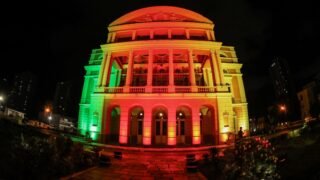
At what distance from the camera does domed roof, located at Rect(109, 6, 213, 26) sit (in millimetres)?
35000

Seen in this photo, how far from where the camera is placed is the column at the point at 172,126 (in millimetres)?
29375

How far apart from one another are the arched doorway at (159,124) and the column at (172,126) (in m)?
2.09

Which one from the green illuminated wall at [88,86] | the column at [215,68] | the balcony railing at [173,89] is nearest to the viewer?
the balcony railing at [173,89]

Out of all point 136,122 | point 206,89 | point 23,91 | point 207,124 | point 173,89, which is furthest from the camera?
point 23,91

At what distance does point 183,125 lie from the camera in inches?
1308

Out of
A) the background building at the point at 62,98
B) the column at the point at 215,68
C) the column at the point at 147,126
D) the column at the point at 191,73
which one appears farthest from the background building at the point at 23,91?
the column at the point at 215,68

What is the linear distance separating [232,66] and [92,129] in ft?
71.2

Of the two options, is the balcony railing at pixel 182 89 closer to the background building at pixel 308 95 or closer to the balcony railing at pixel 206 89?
the balcony railing at pixel 206 89

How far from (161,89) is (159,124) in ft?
14.6

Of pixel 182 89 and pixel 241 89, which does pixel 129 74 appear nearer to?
pixel 182 89

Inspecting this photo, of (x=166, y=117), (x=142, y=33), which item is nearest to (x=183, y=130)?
(x=166, y=117)

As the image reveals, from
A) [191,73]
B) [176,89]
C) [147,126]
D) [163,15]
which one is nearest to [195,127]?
[176,89]

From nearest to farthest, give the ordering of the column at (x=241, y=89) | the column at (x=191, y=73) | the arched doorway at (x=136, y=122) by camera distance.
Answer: the column at (x=191, y=73) → the arched doorway at (x=136, y=122) → the column at (x=241, y=89)

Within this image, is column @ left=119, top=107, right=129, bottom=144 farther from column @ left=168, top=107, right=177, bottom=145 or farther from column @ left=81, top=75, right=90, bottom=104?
column @ left=81, top=75, right=90, bottom=104
